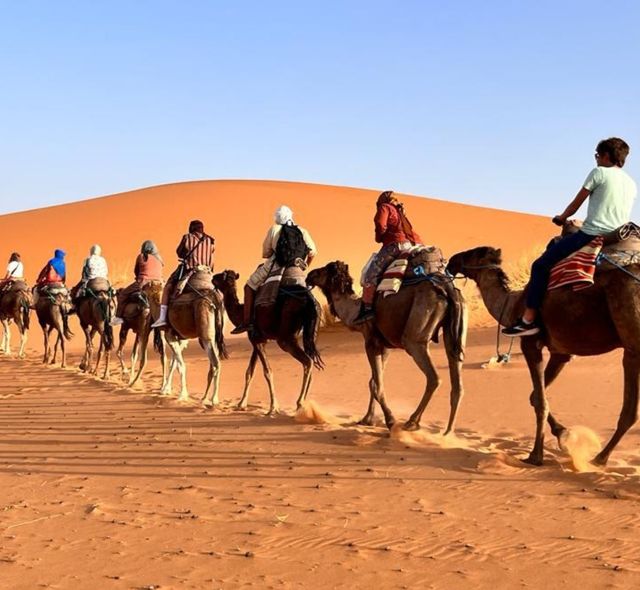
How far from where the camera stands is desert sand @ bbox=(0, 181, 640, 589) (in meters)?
5.48

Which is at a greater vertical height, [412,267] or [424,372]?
[412,267]

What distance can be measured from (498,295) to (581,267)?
1925 millimetres

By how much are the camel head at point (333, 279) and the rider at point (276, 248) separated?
11.7 inches

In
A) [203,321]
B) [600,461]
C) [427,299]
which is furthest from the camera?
[203,321]

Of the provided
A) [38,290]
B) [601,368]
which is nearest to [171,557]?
[601,368]

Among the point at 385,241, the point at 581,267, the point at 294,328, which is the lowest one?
→ the point at 294,328

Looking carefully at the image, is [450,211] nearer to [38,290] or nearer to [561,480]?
[38,290]

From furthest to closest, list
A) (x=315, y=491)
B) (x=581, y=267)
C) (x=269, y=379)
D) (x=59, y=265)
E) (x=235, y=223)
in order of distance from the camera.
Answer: (x=235, y=223) → (x=59, y=265) → (x=269, y=379) → (x=581, y=267) → (x=315, y=491)

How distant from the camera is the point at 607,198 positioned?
768 cm

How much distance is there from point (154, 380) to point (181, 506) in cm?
1032

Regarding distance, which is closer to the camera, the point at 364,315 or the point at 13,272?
the point at 364,315

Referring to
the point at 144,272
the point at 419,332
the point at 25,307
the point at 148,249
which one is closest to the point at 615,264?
the point at 419,332

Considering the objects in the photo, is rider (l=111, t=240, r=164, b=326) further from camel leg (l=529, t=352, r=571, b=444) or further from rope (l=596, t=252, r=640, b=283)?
rope (l=596, t=252, r=640, b=283)

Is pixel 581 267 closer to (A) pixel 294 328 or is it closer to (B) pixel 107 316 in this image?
(A) pixel 294 328
